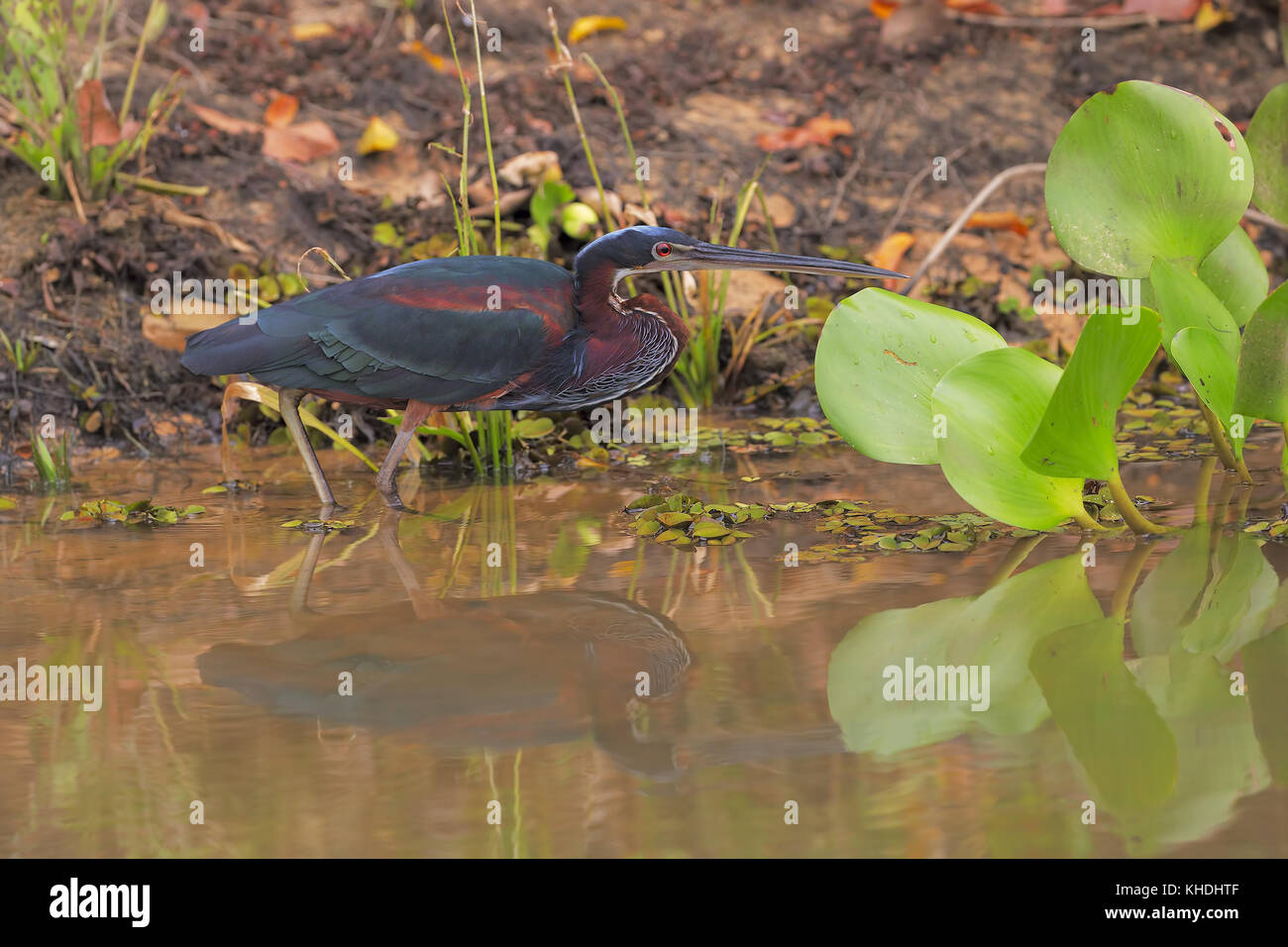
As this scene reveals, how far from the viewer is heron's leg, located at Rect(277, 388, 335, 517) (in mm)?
4574

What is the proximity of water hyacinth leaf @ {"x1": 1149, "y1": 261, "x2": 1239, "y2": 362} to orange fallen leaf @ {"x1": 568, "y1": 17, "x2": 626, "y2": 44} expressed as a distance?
4.61m

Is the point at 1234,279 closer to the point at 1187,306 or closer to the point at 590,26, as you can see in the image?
the point at 1187,306

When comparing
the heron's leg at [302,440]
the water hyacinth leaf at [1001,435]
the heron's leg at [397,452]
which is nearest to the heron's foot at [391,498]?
the heron's leg at [397,452]

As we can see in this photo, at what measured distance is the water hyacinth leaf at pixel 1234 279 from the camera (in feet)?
13.8

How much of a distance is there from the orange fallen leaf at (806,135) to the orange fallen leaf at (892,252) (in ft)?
2.97

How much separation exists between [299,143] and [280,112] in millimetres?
321

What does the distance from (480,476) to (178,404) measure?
1534 millimetres

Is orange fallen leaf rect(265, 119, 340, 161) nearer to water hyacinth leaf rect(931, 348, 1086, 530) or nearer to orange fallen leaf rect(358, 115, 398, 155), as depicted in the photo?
orange fallen leaf rect(358, 115, 398, 155)

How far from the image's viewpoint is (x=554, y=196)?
6.08 meters

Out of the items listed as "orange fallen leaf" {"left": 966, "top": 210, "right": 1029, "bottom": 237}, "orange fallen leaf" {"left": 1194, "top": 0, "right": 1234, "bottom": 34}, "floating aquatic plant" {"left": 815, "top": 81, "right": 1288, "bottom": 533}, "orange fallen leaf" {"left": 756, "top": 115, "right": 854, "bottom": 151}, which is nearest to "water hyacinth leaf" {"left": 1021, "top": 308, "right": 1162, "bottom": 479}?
"floating aquatic plant" {"left": 815, "top": 81, "right": 1288, "bottom": 533}

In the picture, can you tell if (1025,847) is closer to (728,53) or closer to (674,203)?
(674,203)

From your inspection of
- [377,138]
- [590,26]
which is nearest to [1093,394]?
[377,138]

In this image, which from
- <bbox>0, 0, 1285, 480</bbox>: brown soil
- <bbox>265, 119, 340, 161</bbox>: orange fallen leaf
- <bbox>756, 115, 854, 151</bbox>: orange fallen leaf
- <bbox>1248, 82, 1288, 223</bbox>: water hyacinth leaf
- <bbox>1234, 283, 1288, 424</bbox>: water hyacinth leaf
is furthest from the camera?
<bbox>756, 115, 854, 151</bbox>: orange fallen leaf

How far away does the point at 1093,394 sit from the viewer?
10.9ft
